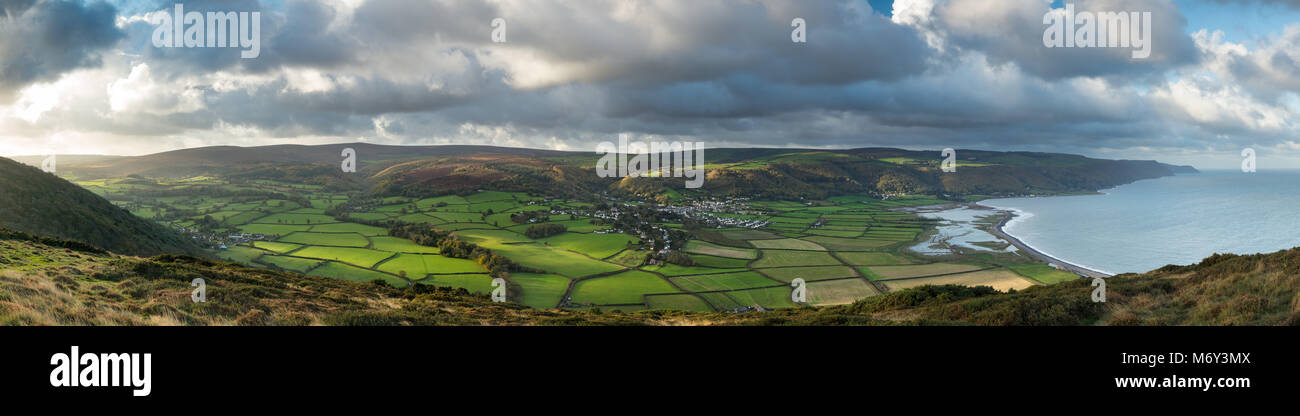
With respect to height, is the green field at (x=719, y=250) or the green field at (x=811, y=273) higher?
the green field at (x=719, y=250)

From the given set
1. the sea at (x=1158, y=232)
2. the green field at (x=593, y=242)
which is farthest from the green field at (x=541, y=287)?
the sea at (x=1158, y=232)

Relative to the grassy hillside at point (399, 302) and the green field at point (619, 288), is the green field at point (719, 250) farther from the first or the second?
the grassy hillside at point (399, 302)

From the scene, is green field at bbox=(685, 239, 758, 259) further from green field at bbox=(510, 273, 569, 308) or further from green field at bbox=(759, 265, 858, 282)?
green field at bbox=(510, 273, 569, 308)

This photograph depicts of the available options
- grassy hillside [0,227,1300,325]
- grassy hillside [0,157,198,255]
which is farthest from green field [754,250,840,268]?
grassy hillside [0,157,198,255]

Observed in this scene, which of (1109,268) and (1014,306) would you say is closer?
(1014,306)

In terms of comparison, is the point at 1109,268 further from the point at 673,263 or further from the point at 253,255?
the point at 253,255

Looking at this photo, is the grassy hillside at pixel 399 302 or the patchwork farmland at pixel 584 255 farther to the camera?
the patchwork farmland at pixel 584 255
